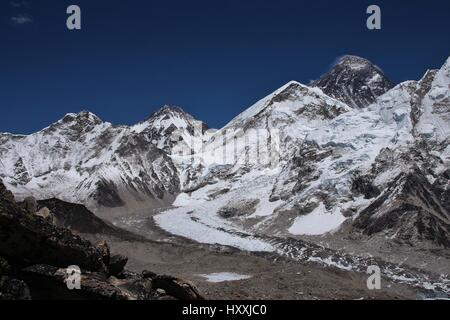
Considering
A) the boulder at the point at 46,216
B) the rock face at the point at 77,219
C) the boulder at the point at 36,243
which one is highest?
the rock face at the point at 77,219

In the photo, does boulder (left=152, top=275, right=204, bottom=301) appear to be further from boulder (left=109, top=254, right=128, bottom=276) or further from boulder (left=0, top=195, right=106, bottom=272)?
boulder (left=0, top=195, right=106, bottom=272)

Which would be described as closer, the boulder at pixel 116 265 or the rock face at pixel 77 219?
the boulder at pixel 116 265

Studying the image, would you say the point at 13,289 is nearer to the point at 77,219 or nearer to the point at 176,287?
the point at 176,287

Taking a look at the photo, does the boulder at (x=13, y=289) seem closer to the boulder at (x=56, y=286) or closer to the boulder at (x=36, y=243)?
the boulder at (x=56, y=286)

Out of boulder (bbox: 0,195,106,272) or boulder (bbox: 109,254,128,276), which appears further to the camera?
boulder (bbox: 109,254,128,276)

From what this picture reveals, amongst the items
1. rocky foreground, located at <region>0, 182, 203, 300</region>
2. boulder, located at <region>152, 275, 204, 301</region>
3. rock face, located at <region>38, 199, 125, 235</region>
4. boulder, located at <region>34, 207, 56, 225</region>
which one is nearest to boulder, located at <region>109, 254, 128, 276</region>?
boulder, located at <region>152, 275, 204, 301</region>

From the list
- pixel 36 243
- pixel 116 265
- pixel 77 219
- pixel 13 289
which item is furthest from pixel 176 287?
pixel 77 219

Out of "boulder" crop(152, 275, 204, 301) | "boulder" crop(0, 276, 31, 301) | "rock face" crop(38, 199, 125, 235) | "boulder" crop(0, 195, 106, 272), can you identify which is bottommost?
"boulder" crop(0, 276, 31, 301)

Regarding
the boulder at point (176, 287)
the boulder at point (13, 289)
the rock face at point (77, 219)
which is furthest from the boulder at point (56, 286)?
the rock face at point (77, 219)

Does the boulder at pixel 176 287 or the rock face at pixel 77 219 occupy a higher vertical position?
the rock face at pixel 77 219

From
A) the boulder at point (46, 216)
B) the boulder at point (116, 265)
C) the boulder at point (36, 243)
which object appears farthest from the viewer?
the boulder at point (46, 216)

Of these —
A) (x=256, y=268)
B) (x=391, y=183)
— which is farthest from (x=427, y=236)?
(x=256, y=268)
